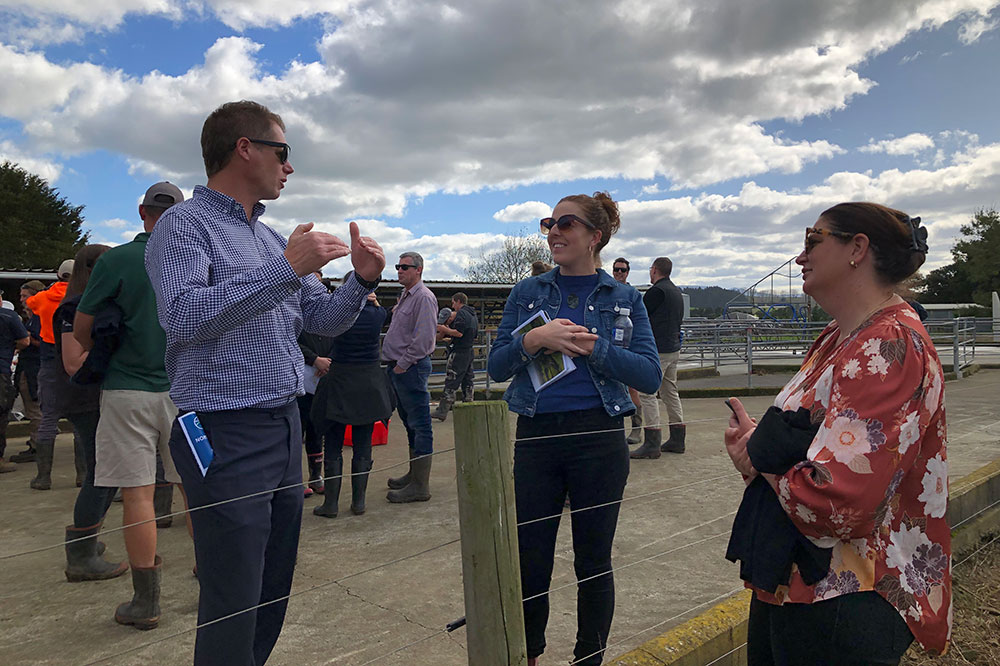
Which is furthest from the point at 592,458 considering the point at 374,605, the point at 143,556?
the point at 143,556

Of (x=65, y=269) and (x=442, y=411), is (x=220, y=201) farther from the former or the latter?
(x=442, y=411)

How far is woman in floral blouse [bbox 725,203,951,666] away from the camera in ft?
4.92

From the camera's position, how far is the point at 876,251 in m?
1.71

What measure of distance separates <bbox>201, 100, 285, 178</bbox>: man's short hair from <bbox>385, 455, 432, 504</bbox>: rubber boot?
380 cm

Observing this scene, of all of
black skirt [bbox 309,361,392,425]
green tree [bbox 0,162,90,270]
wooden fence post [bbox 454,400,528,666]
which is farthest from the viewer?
green tree [bbox 0,162,90,270]

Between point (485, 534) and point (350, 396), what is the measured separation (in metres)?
3.48

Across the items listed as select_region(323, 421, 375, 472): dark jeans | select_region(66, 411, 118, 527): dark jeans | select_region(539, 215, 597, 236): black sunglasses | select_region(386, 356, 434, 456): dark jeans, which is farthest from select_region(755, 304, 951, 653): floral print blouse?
select_region(386, 356, 434, 456): dark jeans

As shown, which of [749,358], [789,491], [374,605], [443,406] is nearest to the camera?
[789,491]

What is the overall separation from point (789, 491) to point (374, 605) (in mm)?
2545

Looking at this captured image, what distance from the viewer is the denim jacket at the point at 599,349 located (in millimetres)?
2566

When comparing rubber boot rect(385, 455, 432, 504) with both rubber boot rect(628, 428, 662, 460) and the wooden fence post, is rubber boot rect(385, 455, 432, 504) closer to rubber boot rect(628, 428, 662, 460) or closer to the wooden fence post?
rubber boot rect(628, 428, 662, 460)

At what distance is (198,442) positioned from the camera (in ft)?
6.15

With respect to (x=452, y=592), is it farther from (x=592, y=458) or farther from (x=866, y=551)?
(x=866, y=551)

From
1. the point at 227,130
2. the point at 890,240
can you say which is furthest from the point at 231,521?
the point at 890,240
